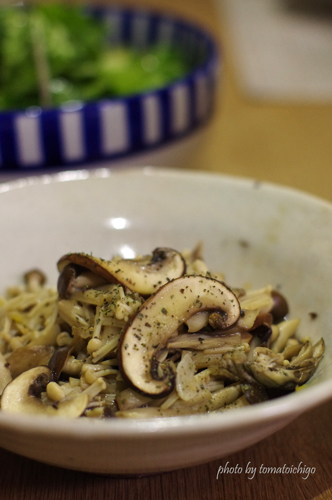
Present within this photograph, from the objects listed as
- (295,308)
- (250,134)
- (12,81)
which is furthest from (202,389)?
(250,134)

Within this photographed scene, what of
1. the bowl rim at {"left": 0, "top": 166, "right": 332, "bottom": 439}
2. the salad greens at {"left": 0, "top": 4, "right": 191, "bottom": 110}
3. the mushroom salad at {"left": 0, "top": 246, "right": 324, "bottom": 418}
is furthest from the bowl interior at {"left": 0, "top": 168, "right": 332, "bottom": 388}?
the salad greens at {"left": 0, "top": 4, "right": 191, "bottom": 110}

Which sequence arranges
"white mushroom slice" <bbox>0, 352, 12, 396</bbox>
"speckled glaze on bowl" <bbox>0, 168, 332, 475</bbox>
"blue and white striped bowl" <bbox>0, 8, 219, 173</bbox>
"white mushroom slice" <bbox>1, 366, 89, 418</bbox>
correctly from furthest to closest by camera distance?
"blue and white striped bowl" <bbox>0, 8, 219, 173</bbox>, "speckled glaze on bowl" <bbox>0, 168, 332, 475</bbox>, "white mushroom slice" <bbox>0, 352, 12, 396</bbox>, "white mushroom slice" <bbox>1, 366, 89, 418</bbox>

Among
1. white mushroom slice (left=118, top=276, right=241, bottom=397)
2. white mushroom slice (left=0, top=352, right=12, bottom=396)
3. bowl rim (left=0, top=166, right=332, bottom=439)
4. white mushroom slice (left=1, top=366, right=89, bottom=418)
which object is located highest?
bowl rim (left=0, top=166, right=332, bottom=439)

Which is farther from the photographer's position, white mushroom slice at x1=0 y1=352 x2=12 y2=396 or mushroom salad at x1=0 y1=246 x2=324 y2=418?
white mushroom slice at x1=0 y1=352 x2=12 y2=396

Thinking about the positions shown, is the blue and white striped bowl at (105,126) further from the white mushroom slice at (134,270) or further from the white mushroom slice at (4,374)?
the white mushroom slice at (4,374)

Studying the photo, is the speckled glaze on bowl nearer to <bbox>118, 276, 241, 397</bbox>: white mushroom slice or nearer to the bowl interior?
the bowl interior

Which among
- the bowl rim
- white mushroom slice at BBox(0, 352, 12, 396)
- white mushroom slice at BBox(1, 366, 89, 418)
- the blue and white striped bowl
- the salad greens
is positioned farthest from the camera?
the salad greens

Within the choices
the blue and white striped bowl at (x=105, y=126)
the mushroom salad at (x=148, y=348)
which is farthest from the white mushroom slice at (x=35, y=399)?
the blue and white striped bowl at (x=105, y=126)

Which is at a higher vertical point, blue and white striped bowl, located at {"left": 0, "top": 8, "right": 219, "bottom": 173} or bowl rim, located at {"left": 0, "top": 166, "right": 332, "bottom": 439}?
bowl rim, located at {"left": 0, "top": 166, "right": 332, "bottom": 439}
